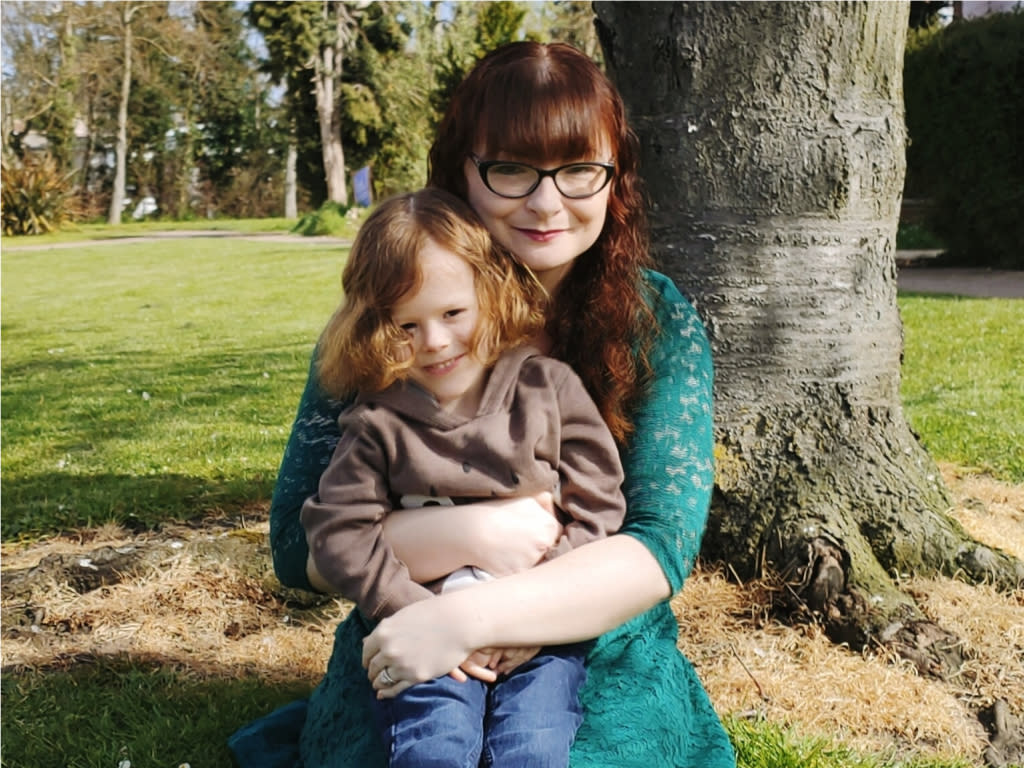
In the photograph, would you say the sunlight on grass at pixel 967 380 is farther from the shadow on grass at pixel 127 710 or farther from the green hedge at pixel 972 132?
the shadow on grass at pixel 127 710

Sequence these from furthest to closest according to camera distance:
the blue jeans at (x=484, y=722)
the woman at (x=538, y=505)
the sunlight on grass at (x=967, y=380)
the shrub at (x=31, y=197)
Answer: the shrub at (x=31, y=197)
the sunlight on grass at (x=967, y=380)
the woman at (x=538, y=505)
the blue jeans at (x=484, y=722)

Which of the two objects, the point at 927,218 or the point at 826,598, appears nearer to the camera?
the point at 826,598

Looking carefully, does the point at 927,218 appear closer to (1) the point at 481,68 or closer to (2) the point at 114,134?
(1) the point at 481,68

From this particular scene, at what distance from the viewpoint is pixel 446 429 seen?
5.98 ft

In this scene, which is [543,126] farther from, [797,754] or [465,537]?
[797,754]

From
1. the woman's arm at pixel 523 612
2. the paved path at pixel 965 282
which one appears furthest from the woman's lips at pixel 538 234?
the paved path at pixel 965 282

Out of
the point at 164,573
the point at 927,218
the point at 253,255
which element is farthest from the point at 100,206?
the point at 164,573

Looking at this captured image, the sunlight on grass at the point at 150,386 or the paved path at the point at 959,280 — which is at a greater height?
the paved path at the point at 959,280

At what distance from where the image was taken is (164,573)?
3572 mm

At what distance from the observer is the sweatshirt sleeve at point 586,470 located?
188cm

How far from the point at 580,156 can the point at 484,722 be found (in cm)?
101

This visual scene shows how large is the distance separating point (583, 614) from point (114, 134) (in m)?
35.5

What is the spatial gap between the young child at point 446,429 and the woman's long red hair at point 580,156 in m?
0.15

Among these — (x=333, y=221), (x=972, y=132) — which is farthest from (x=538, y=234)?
(x=333, y=221)
